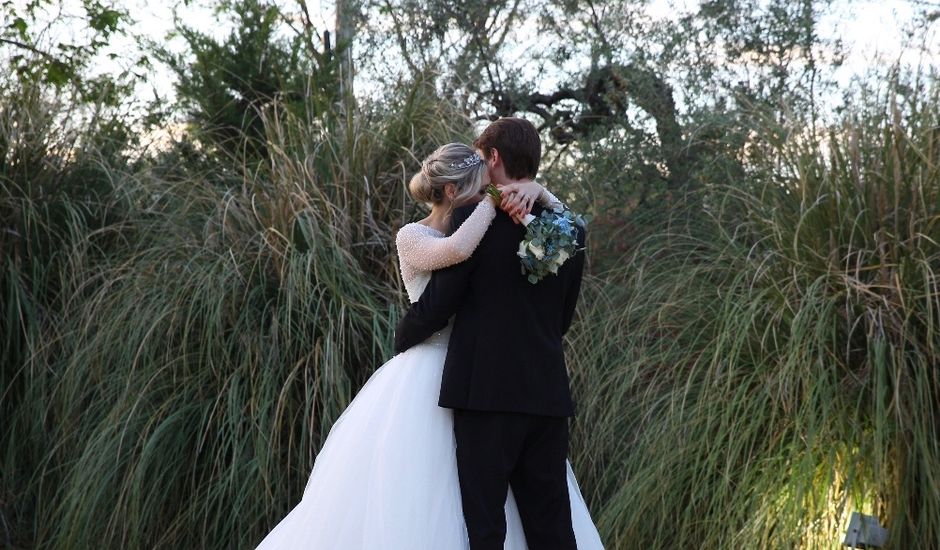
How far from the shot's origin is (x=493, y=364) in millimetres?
3627

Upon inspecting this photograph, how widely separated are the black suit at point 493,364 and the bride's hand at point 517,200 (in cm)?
7

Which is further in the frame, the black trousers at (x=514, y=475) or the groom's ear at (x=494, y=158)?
the groom's ear at (x=494, y=158)

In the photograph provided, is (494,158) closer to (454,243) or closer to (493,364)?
(454,243)

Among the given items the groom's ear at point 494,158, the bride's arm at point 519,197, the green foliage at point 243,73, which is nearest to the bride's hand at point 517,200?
the bride's arm at point 519,197

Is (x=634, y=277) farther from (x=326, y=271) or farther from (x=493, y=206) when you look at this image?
(x=493, y=206)

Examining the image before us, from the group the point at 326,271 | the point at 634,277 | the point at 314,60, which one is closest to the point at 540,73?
the point at 314,60

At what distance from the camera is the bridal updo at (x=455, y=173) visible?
3793mm

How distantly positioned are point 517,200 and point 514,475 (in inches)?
37.1

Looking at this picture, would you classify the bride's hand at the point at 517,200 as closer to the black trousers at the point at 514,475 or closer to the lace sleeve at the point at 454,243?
the lace sleeve at the point at 454,243

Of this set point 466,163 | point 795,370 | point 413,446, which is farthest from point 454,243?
point 795,370

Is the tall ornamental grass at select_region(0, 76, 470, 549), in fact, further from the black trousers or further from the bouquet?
the bouquet

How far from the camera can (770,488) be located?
456 cm

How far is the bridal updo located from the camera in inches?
149

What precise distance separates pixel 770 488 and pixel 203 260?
3099 mm
